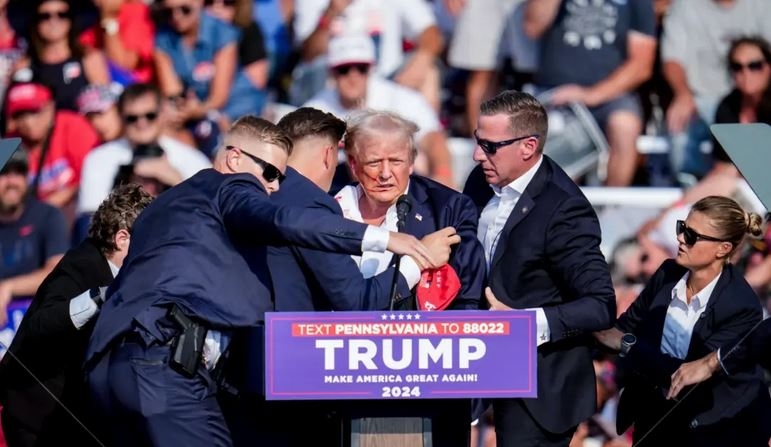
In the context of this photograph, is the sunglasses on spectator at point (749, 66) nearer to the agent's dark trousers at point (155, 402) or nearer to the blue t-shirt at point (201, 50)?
the blue t-shirt at point (201, 50)

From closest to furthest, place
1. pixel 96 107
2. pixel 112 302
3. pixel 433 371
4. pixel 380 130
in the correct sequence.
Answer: pixel 433 371 → pixel 112 302 → pixel 380 130 → pixel 96 107

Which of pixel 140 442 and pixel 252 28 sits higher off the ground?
pixel 252 28

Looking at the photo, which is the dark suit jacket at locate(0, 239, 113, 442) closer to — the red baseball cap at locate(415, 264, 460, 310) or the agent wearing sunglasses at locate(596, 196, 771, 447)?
the red baseball cap at locate(415, 264, 460, 310)

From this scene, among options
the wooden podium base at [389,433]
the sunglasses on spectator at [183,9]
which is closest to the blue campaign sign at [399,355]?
the wooden podium base at [389,433]

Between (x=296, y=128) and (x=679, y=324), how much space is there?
1.59 metres

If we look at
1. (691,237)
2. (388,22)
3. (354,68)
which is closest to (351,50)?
(354,68)

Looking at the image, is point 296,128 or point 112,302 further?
point 296,128

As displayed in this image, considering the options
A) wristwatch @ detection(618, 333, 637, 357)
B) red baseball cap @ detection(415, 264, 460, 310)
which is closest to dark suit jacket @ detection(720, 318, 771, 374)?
wristwatch @ detection(618, 333, 637, 357)

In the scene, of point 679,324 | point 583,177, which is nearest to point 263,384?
point 679,324

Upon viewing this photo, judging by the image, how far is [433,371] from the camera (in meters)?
5.10

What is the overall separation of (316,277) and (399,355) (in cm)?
59

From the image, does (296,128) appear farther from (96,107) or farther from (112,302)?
(96,107)

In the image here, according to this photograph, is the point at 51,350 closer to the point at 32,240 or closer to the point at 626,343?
the point at 626,343

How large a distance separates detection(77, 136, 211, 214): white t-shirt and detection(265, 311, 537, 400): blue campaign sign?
14.5 feet
